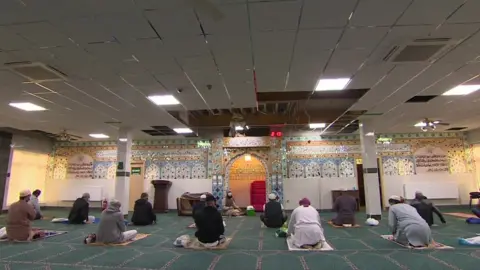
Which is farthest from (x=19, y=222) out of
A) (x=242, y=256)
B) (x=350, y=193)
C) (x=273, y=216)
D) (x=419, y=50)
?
(x=350, y=193)

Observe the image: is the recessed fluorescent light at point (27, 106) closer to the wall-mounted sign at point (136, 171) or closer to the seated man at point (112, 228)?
the seated man at point (112, 228)

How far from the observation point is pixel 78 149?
11641 millimetres

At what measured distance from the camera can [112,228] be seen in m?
4.83

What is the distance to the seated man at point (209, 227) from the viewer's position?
14.9 ft

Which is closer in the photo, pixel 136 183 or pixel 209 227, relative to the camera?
pixel 209 227

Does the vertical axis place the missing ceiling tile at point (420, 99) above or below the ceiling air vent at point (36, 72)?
above

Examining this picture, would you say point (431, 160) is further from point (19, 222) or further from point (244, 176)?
point (19, 222)

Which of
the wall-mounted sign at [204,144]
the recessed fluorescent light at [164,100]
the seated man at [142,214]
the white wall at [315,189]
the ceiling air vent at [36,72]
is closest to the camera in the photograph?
the ceiling air vent at [36,72]

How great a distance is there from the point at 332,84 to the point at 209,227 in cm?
311

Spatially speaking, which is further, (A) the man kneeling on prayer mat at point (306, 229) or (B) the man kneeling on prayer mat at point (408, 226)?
(A) the man kneeling on prayer mat at point (306, 229)

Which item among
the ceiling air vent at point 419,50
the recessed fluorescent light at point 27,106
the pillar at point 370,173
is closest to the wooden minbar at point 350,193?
the pillar at point 370,173

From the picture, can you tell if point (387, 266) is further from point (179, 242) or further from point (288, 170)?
point (288, 170)

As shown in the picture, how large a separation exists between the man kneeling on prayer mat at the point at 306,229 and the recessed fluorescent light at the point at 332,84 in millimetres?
2064

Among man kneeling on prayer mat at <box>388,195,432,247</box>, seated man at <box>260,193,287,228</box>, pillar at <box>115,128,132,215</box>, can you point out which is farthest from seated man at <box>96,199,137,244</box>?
man kneeling on prayer mat at <box>388,195,432,247</box>
